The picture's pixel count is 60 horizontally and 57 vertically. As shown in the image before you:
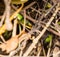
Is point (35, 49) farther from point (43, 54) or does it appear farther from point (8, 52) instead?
point (8, 52)

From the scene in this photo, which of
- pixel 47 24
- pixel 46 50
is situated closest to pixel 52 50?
pixel 46 50

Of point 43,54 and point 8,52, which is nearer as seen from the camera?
point 8,52

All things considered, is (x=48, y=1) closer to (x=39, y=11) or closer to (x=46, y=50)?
(x=39, y=11)

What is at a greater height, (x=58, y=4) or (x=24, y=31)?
(x=58, y=4)

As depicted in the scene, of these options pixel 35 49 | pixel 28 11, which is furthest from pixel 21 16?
pixel 35 49

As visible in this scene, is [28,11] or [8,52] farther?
[28,11]

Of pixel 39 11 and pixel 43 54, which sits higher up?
pixel 39 11

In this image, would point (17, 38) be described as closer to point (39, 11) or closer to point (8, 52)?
point (8, 52)

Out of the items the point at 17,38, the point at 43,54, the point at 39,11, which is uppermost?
the point at 39,11
